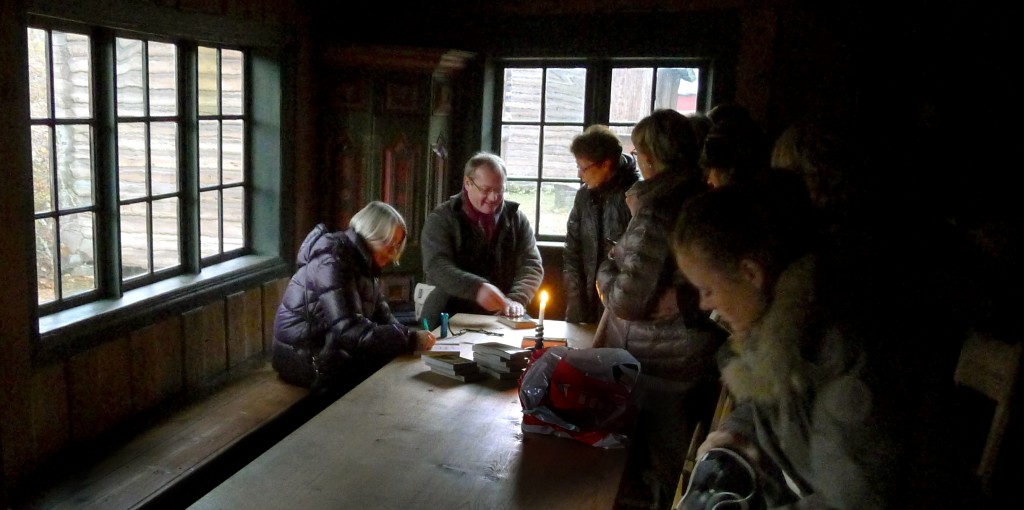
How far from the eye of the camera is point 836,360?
3.72 feet

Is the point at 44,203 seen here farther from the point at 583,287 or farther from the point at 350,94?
the point at 583,287

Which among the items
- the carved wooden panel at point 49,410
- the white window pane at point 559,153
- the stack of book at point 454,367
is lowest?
the carved wooden panel at point 49,410

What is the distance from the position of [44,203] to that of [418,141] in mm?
2144

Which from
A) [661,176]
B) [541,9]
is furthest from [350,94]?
[661,176]

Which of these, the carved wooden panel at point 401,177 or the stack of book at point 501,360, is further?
the carved wooden panel at point 401,177

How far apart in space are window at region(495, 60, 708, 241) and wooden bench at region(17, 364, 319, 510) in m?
2.22

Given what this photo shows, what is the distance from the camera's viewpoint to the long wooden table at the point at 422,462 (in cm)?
177

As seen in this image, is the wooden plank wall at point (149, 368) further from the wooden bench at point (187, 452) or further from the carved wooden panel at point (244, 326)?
the wooden bench at point (187, 452)

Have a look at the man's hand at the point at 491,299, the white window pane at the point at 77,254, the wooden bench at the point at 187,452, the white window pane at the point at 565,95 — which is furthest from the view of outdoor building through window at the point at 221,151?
the white window pane at the point at 565,95

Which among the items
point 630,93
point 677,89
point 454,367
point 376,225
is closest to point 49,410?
point 376,225

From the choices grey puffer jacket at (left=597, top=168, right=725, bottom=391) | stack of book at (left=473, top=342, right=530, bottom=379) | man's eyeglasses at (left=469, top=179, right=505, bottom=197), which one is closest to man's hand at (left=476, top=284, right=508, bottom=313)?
man's eyeglasses at (left=469, top=179, right=505, bottom=197)

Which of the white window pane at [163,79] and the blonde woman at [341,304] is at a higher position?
the white window pane at [163,79]

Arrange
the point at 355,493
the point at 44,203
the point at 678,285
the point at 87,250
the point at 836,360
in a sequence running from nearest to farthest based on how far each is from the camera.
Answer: the point at 836,360
the point at 355,493
the point at 678,285
the point at 44,203
the point at 87,250

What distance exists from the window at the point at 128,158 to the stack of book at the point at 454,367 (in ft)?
4.81
